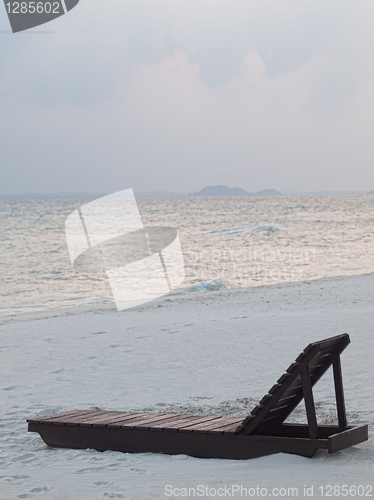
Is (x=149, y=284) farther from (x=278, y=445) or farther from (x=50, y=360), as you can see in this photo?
(x=278, y=445)

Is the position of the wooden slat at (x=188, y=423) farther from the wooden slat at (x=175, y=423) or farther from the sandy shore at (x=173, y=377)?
the sandy shore at (x=173, y=377)

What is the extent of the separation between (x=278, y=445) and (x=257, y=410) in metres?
0.31

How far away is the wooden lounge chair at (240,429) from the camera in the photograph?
4242 millimetres

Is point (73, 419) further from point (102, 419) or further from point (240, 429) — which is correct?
point (240, 429)

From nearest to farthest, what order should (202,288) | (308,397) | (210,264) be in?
(308,397) < (202,288) < (210,264)

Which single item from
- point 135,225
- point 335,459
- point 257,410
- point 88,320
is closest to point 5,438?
point 257,410

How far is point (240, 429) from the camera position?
4.37m

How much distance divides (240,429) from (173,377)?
9.75ft

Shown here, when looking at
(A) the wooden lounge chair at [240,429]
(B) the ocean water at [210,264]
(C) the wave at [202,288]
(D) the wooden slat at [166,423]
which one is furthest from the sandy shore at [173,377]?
(B) the ocean water at [210,264]

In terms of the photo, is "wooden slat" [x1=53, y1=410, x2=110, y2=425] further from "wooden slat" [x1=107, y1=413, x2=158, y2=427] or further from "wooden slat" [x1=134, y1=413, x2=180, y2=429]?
"wooden slat" [x1=134, y1=413, x2=180, y2=429]

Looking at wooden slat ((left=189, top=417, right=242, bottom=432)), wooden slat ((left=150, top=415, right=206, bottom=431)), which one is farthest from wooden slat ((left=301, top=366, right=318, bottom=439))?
wooden slat ((left=150, top=415, right=206, bottom=431))

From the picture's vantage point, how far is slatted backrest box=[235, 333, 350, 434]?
13.7ft

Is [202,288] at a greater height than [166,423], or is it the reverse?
[166,423]

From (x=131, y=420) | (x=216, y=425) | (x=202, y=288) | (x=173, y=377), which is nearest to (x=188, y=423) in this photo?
(x=216, y=425)
